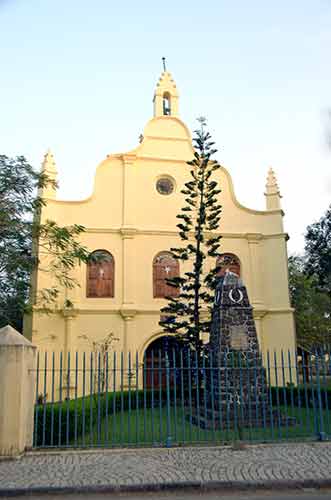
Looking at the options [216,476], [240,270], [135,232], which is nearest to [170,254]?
[135,232]

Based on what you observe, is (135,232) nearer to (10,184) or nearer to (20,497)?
(10,184)

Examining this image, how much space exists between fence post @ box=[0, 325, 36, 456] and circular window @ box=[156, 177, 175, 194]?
14115mm

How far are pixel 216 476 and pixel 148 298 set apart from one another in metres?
13.8

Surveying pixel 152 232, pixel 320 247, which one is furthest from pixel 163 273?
pixel 320 247

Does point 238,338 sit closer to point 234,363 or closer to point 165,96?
point 234,363

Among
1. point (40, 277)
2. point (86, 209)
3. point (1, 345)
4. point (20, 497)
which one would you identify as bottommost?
point (20, 497)

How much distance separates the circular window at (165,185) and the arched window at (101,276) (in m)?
3.97

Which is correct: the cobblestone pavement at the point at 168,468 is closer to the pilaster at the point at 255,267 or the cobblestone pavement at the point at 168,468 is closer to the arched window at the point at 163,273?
the arched window at the point at 163,273

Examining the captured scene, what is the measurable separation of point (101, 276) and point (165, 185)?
523cm

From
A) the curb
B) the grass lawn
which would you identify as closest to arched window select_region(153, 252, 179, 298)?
the grass lawn

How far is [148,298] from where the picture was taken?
20000mm

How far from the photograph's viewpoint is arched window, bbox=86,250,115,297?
64.5 feet

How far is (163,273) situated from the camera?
67.1 ft

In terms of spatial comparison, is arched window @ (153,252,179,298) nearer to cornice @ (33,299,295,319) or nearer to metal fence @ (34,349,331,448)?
cornice @ (33,299,295,319)
